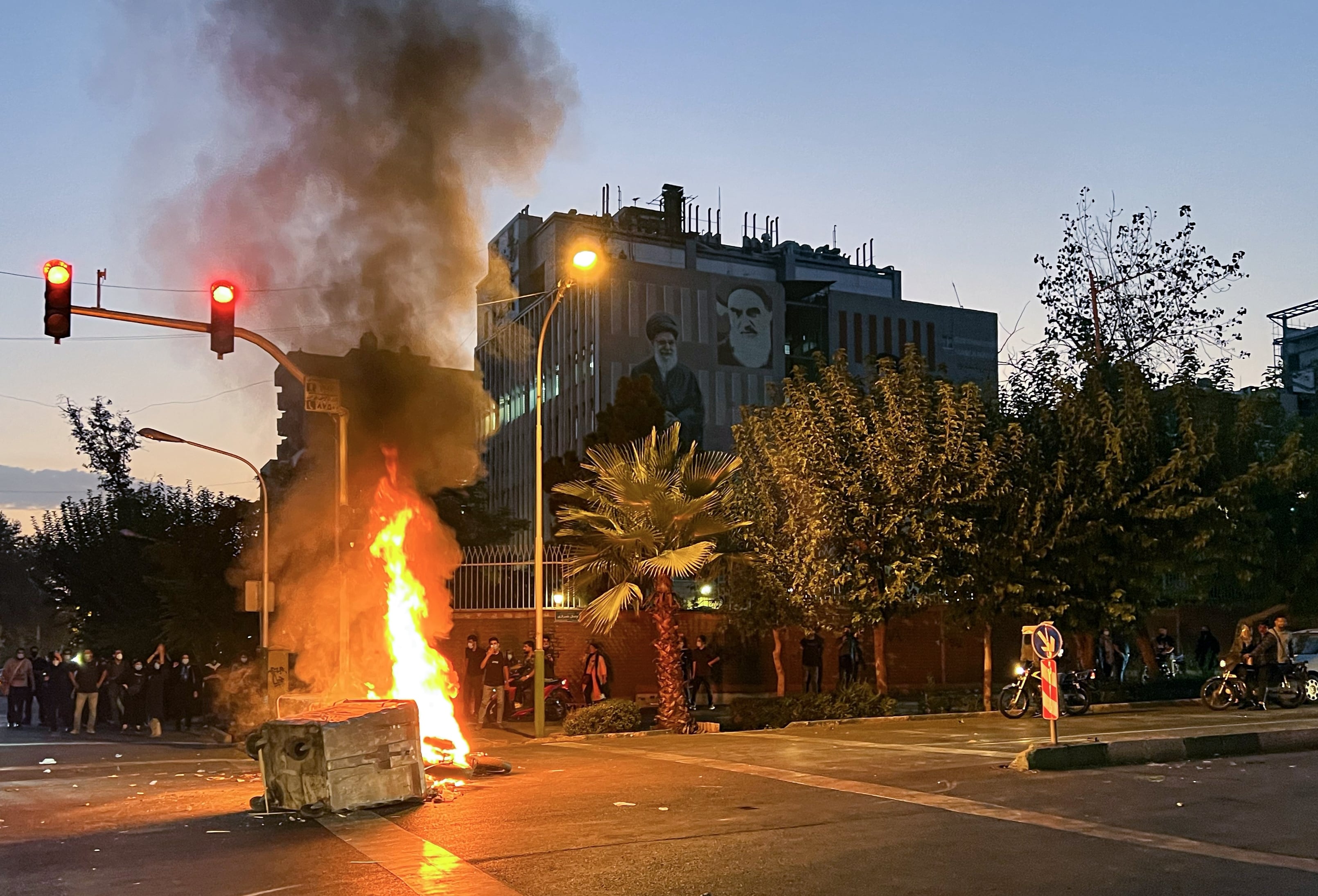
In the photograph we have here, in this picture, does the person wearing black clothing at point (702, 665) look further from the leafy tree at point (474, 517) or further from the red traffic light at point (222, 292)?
the red traffic light at point (222, 292)

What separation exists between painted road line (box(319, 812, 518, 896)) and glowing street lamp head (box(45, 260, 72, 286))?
7054 mm

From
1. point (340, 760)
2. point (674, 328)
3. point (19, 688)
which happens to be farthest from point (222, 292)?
point (674, 328)

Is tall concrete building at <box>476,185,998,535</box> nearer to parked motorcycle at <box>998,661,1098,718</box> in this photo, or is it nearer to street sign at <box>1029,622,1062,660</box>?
parked motorcycle at <box>998,661,1098,718</box>

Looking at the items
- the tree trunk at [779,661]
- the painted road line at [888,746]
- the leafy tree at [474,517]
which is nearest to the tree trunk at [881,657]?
the tree trunk at [779,661]

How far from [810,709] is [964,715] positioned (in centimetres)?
295

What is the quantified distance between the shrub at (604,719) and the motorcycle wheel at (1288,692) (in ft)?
37.4

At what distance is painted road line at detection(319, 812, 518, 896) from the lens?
7.82m

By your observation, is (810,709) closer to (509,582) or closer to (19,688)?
(509,582)

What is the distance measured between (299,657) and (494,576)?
603cm

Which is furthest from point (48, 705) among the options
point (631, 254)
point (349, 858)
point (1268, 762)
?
point (631, 254)

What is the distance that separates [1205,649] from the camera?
29.9m

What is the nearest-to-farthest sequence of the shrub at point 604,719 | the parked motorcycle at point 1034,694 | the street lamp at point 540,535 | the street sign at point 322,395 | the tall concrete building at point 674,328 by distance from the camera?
1. the street sign at point 322,395
2. the street lamp at point 540,535
3. the shrub at point 604,719
4. the parked motorcycle at point 1034,694
5. the tall concrete building at point 674,328

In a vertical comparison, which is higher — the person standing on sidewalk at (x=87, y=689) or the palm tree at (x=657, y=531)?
the palm tree at (x=657, y=531)

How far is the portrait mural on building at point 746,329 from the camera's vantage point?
7069 cm
